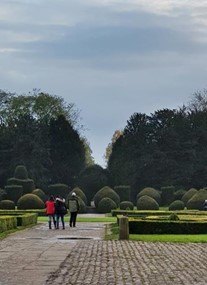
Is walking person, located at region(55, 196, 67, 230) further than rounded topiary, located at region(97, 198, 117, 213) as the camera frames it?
No

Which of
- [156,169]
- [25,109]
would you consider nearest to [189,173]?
[156,169]

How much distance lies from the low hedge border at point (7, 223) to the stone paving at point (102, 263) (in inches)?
284

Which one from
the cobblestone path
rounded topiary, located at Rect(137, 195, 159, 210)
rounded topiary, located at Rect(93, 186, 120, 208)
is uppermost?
rounded topiary, located at Rect(93, 186, 120, 208)

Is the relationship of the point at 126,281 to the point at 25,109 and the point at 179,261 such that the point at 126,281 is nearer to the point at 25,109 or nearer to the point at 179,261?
the point at 179,261

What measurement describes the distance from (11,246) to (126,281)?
29.2ft

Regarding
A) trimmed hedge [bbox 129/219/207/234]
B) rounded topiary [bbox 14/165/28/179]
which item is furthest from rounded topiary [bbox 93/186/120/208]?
trimmed hedge [bbox 129/219/207/234]

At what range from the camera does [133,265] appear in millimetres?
14883

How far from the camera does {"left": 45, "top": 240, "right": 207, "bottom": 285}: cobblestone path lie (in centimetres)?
1227

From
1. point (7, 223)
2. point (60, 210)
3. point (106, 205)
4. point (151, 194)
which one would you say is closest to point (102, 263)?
point (7, 223)

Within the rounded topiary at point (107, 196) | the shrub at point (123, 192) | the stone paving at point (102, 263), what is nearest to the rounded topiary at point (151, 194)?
the shrub at point (123, 192)

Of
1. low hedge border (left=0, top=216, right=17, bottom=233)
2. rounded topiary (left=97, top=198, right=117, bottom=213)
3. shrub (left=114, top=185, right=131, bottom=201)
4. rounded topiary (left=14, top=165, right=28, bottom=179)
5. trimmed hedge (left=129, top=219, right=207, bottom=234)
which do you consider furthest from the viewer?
rounded topiary (left=14, top=165, right=28, bottom=179)

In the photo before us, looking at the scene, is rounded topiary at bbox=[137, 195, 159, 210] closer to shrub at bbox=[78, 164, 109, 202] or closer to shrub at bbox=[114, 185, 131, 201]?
shrub at bbox=[114, 185, 131, 201]

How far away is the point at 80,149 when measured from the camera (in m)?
81.3

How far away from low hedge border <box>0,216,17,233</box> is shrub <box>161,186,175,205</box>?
3873 centimetres
